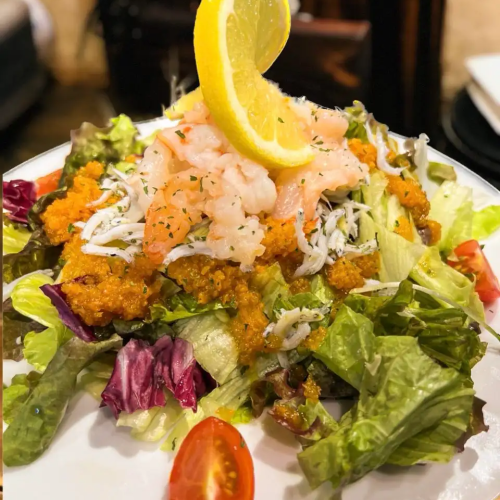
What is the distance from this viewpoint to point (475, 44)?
5941 millimetres

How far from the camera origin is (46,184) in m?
2.80

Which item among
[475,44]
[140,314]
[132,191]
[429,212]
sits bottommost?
[475,44]

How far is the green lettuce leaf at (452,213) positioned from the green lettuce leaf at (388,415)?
0.95 m

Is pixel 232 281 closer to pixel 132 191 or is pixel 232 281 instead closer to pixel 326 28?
pixel 132 191

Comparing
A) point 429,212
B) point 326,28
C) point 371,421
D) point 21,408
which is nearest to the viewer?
point 371,421

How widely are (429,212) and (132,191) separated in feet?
4.76

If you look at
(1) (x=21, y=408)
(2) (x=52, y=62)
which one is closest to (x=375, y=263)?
(1) (x=21, y=408)

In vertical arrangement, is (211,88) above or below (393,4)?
above

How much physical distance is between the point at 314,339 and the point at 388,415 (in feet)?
1.35

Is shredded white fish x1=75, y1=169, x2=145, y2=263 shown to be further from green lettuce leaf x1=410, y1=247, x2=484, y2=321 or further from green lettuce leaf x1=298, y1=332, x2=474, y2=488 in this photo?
green lettuce leaf x1=410, y1=247, x2=484, y2=321

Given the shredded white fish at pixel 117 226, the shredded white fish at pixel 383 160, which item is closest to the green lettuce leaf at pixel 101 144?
the shredded white fish at pixel 117 226

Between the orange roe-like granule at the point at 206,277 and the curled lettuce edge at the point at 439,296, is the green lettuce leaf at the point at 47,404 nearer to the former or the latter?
the orange roe-like granule at the point at 206,277

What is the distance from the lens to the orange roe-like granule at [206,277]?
6.59 ft

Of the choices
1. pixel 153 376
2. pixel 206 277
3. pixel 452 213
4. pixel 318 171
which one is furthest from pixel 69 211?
pixel 452 213
